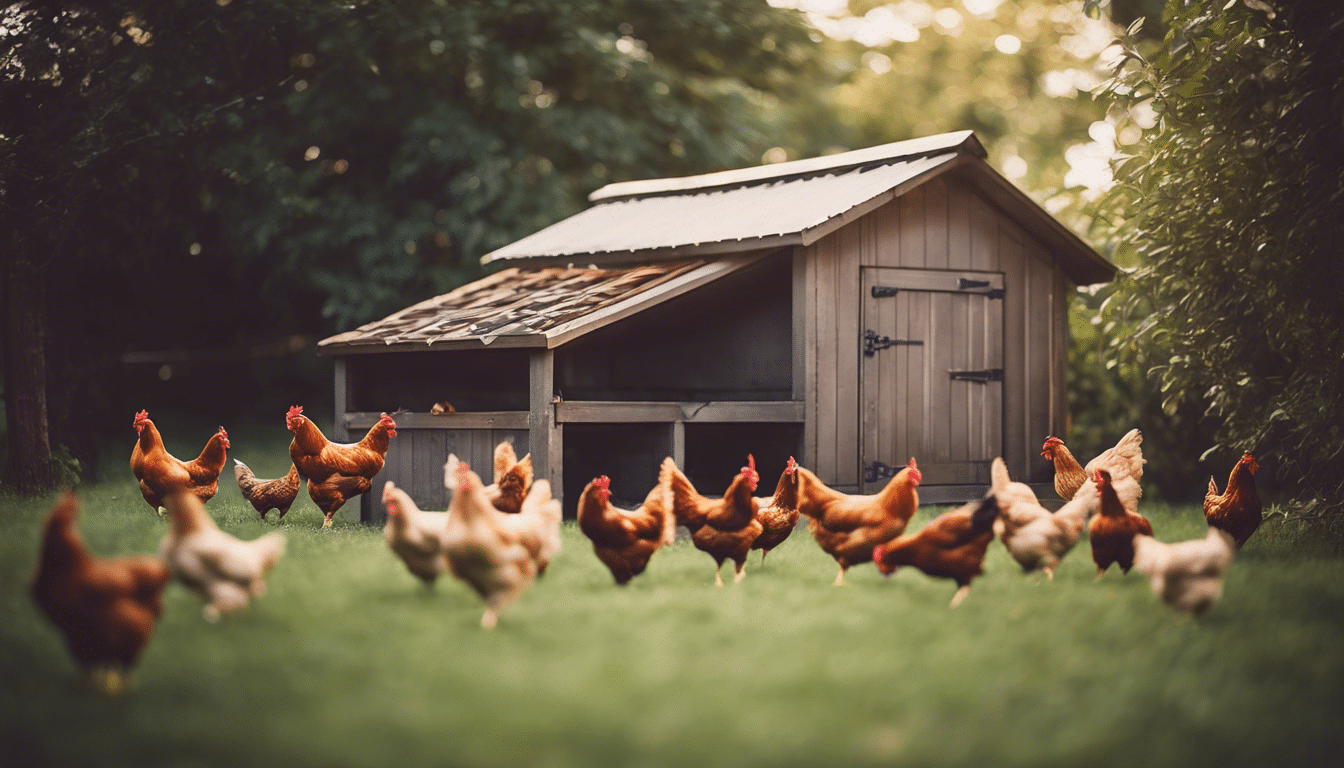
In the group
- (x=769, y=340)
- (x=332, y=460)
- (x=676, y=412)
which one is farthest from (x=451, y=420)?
(x=769, y=340)

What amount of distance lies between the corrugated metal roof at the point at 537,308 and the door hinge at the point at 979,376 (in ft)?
8.39

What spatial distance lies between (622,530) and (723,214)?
19.2 feet

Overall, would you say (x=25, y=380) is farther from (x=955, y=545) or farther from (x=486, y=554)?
(x=955, y=545)

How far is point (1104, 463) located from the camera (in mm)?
9156

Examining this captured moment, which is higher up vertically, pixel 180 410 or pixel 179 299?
pixel 179 299

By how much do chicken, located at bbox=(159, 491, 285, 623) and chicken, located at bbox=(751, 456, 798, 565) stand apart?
359 centimetres

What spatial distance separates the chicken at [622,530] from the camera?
721 cm

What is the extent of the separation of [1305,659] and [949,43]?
31.2m

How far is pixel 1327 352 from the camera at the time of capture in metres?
9.76

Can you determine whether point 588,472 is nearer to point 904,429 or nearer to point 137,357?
point 904,429

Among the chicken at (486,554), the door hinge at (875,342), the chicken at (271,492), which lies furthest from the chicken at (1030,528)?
the chicken at (271,492)

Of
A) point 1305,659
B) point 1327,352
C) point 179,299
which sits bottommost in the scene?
point 1305,659

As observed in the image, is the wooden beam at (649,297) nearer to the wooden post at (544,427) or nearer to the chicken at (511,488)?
the wooden post at (544,427)

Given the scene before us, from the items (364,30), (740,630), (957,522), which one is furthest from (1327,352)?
(364,30)
